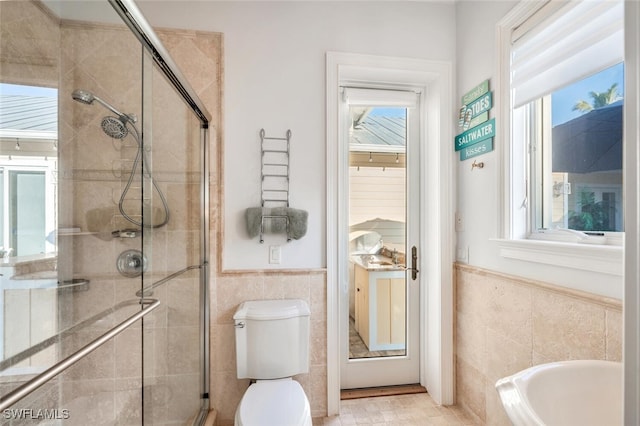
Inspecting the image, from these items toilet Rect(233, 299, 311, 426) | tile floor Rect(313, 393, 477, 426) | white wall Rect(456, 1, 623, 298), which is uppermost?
white wall Rect(456, 1, 623, 298)

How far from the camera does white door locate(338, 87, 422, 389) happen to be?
6.71 ft

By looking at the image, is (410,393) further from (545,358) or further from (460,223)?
(460,223)

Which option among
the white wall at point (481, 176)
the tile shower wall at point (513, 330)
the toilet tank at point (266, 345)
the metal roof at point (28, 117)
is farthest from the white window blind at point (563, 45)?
the metal roof at point (28, 117)

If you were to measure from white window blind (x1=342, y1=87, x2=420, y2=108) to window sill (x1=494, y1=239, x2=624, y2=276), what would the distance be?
1.13m

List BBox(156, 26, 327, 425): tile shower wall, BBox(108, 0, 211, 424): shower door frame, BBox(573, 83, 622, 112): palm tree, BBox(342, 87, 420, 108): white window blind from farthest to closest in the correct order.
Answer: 1. BBox(342, 87, 420, 108): white window blind
2. BBox(156, 26, 327, 425): tile shower wall
3. BBox(108, 0, 211, 424): shower door frame
4. BBox(573, 83, 622, 112): palm tree

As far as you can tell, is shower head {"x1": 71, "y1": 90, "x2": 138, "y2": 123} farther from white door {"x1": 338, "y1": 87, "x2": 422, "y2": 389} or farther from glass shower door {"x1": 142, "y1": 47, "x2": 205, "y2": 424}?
white door {"x1": 338, "y1": 87, "x2": 422, "y2": 389}

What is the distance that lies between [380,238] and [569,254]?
1.08 metres

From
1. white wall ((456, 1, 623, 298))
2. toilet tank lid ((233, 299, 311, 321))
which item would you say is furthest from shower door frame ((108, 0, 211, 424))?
white wall ((456, 1, 623, 298))

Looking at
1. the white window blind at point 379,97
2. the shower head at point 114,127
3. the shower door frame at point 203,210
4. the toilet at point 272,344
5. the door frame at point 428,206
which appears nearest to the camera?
the shower head at point 114,127

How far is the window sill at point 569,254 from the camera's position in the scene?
3.41 feet

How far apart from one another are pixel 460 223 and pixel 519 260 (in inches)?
18.7

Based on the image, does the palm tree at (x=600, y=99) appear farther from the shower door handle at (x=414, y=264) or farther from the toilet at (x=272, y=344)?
the toilet at (x=272, y=344)

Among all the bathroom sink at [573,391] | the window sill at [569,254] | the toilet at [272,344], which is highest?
the window sill at [569,254]

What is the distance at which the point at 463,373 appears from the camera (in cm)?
184
